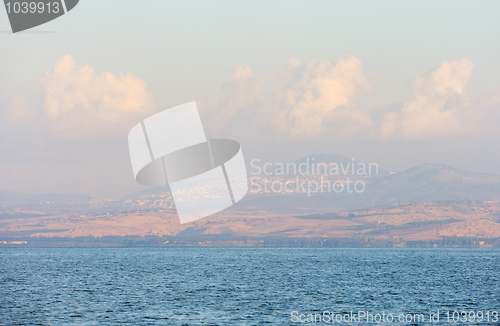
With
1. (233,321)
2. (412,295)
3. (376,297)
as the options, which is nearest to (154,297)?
(233,321)

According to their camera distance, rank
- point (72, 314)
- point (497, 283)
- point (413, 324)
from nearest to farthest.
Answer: point (413, 324), point (72, 314), point (497, 283)

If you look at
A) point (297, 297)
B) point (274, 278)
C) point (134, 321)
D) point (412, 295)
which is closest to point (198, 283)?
point (274, 278)

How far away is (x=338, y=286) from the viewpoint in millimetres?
127188

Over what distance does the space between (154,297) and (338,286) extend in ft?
129

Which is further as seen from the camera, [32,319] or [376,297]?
[376,297]

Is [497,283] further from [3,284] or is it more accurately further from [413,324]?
[3,284]

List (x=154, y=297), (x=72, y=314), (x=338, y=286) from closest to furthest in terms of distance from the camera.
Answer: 1. (x=72, y=314)
2. (x=154, y=297)
3. (x=338, y=286)

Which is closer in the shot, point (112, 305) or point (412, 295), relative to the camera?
point (112, 305)

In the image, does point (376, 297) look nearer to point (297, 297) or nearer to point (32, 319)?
point (297, 297)

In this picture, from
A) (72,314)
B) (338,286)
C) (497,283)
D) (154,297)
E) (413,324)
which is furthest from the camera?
(497,283)

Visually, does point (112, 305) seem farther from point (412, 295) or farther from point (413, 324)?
point (412, 295)

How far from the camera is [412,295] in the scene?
4417 inches

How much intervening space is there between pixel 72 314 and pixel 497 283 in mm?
96077

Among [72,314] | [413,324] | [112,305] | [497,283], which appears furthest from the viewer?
[497,283]
